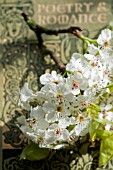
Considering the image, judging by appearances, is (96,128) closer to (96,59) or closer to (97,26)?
(96,59)

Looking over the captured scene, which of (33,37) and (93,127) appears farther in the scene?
(33,37)

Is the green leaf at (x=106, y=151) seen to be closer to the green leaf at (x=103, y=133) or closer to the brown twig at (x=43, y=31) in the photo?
the green leaf at (x=103, y=133)

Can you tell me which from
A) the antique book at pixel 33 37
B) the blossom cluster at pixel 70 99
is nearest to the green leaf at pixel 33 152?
the blossom cluster at pixel 70 99

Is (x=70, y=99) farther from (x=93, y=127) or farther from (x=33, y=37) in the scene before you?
(x=33, y=37)

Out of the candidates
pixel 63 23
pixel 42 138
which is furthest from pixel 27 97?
pixel 63 23

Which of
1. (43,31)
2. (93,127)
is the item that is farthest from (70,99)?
(43,31)

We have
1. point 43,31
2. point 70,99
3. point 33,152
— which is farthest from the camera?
point 43,31
